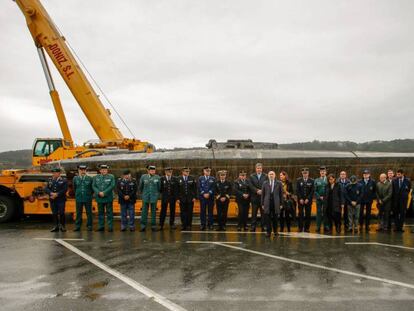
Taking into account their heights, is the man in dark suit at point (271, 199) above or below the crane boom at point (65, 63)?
below

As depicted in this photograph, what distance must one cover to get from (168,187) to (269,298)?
20.5ft

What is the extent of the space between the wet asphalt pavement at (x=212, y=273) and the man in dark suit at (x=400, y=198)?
109 cm

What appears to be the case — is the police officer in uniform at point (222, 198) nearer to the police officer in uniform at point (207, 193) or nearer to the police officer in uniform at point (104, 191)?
the police officer in uniform at point (207, 193)

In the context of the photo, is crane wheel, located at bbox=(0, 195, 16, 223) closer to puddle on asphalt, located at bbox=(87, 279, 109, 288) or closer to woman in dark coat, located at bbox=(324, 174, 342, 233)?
puddle on asphalt, located at bbox=(87, 279, 109, 288)

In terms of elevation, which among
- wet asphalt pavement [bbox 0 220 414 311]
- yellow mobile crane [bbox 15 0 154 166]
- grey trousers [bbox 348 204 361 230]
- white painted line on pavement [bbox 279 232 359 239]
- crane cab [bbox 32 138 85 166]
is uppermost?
yellow mobile crane [bbox 15 0 154 166]

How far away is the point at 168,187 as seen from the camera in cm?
1099

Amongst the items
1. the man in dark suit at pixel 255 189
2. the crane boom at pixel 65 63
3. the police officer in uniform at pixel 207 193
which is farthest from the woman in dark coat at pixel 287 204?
the crane boom at pixel 65 63

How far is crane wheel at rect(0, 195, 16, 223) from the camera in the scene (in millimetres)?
12750

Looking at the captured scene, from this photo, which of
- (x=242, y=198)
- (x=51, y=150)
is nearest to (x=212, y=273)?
(x=242, y=198)

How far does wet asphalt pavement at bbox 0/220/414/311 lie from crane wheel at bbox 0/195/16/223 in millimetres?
3290

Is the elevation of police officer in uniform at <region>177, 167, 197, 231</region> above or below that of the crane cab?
below

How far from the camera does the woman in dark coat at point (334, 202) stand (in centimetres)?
1048

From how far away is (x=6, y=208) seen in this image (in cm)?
1276

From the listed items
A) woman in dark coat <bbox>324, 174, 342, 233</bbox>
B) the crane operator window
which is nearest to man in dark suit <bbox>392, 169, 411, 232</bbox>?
woman in dark coat <bbox>324, 174, 342, 233</bbox>
